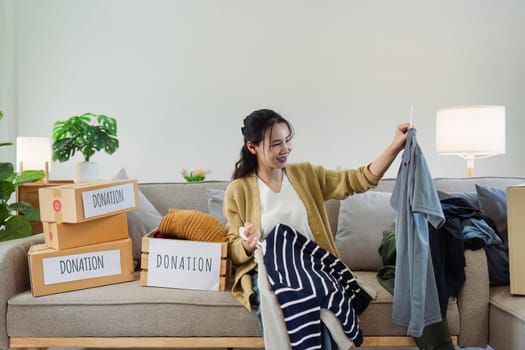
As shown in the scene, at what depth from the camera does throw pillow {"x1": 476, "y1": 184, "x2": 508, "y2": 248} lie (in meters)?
1.94

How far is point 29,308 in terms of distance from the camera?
172 centimetres

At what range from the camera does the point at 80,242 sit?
73.0 inches

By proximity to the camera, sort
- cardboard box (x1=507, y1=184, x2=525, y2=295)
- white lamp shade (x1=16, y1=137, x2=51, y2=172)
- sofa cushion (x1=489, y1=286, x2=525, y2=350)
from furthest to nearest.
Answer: white lamp shade (x1=16, y1=137, x2=51, y2=172) → cardboard box (x1=507, y1=184, x2=525, y2=295) → sofa cushion (x1=489, y1=286, x2=525, y2=350)

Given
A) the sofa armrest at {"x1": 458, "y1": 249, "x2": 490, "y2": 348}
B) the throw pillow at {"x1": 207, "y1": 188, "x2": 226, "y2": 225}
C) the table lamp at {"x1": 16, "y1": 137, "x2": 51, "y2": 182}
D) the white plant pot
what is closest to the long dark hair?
the throw pillow at {"x1": 207, "y1": 188, "x2": 226, "y2": 225}

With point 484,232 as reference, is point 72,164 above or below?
above

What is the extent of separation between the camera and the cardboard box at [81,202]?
1793mm

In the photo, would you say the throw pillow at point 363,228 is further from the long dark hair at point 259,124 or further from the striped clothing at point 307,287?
the long dark hair at point 259,124

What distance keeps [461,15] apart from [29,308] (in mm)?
3608

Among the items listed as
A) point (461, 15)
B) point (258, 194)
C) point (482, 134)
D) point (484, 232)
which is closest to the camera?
point (484, 232)

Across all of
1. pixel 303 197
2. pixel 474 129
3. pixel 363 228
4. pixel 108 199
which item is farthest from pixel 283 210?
pixel 474 129

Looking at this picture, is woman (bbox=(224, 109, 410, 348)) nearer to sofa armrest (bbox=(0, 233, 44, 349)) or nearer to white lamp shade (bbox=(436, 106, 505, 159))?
sofa armrest (bbox=(0, 233, 44, 349))

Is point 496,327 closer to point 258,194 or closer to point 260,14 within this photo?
point 258,194

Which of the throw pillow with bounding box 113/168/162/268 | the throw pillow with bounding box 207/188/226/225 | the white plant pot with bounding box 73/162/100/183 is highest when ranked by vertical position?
the white plant pot with bounding box 73/162/100/183

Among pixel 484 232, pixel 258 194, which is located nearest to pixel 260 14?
pixel 258 194
